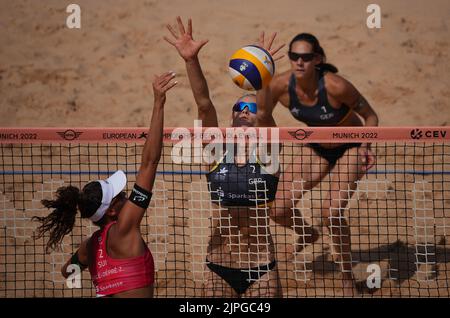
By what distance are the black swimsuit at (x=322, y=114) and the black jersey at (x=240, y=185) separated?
1772 mm

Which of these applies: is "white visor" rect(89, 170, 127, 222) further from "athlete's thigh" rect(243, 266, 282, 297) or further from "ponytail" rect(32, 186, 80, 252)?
"athlete's thigh" rect(243, 266, 282, 297)

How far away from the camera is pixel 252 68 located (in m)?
7.43

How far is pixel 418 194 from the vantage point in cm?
1003

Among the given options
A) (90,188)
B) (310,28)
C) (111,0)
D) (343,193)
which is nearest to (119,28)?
(111,0)

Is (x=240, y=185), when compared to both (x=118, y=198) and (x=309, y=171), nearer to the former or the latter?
(x=118, y=198)

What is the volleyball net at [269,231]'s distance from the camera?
22.6 ft

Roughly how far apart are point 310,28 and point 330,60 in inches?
29.9

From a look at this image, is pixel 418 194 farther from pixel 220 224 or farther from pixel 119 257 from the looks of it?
pixel 119 257

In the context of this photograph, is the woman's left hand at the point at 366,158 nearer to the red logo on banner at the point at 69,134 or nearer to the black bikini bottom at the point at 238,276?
the black bikini bottom at the point at 238,276

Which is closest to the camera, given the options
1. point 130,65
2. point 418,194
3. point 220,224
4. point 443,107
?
point 220,224

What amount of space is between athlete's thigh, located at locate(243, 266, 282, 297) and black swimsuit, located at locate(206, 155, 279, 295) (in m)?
0.04

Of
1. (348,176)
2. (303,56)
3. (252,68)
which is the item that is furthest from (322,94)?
(252,68)

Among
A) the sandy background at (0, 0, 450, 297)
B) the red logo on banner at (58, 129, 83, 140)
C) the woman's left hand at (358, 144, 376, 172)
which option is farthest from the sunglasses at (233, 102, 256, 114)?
the sandy background at (0, 0, 450, 297)

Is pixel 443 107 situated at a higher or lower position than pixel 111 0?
lower
